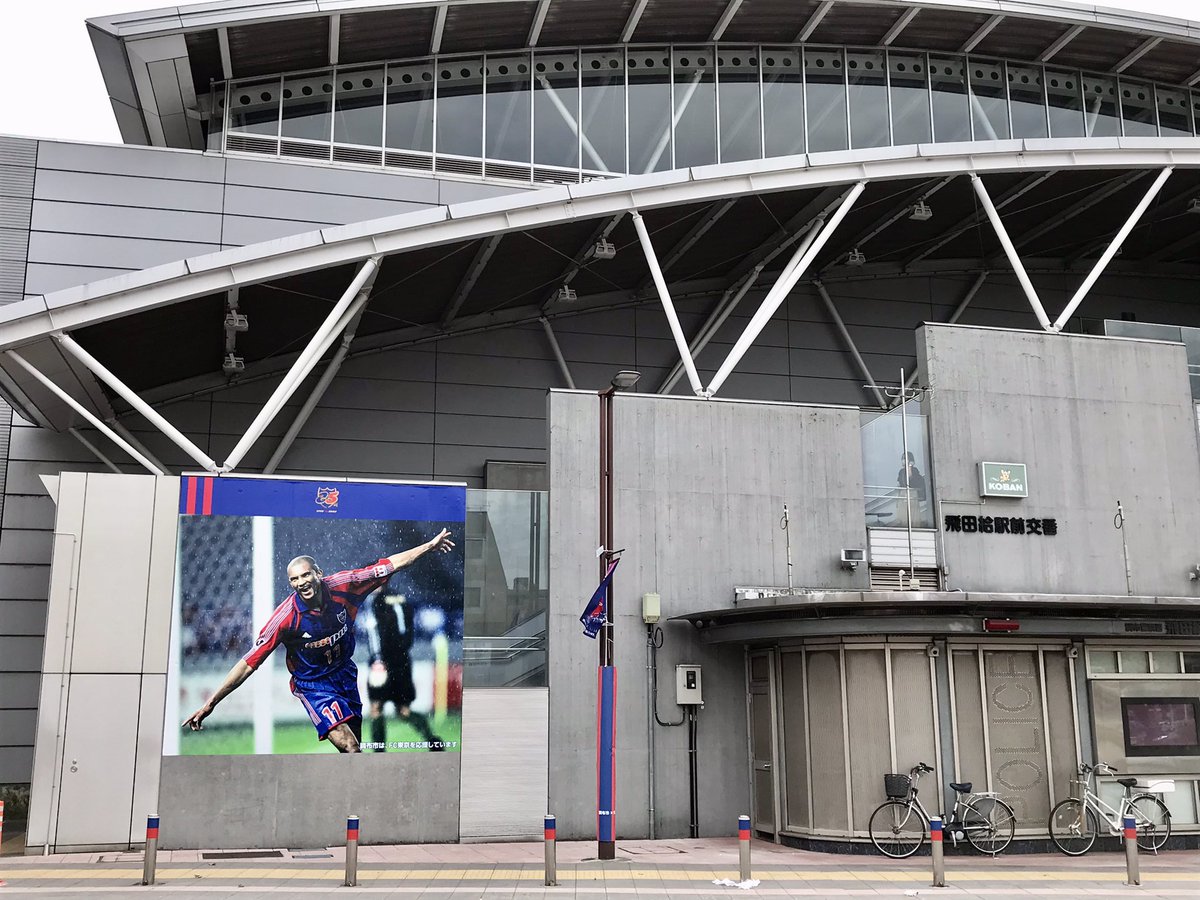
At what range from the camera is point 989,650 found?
709 inches

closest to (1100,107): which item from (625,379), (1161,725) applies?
(1161,725)

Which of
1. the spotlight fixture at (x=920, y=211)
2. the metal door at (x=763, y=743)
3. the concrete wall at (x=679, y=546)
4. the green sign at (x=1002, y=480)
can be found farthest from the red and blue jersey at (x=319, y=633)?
the spotlight fixture at (x=920, y=211)

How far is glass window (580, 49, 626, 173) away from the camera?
28594mm

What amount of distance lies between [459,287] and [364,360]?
10.9 ft

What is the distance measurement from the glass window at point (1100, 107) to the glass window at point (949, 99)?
378 cm

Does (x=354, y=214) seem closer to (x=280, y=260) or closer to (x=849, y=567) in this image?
(x=280, y=260)

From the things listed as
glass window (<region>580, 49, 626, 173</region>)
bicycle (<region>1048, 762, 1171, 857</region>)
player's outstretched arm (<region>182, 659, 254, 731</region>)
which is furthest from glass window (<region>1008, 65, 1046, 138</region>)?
player's outstretched arm (<region>182, 659, 254, 731</region>)

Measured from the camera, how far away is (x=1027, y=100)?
1241 inches

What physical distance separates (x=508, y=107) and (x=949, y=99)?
12059mm

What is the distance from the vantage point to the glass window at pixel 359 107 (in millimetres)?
27141

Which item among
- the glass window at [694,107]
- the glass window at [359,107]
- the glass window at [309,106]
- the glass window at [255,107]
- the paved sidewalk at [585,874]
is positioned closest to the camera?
the paved sidewalk at [585,874]

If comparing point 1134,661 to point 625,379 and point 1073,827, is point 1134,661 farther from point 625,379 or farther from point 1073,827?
point 625,379

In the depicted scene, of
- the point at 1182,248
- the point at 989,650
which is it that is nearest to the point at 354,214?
the point at 989,650

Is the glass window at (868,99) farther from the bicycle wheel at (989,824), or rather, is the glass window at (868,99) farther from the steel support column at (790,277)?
the bicycle wheel at (989,824)
